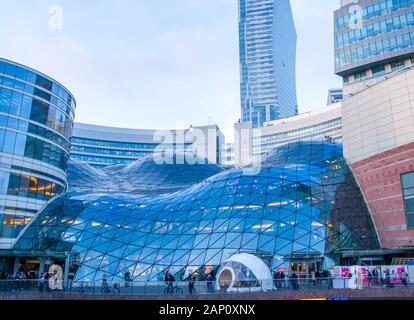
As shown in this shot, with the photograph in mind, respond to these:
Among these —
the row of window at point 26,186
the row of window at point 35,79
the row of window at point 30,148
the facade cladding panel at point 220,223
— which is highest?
the row of window at point 35,79

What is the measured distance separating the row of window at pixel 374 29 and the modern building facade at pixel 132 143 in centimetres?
9411

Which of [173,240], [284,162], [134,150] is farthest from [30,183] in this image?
[134,150]

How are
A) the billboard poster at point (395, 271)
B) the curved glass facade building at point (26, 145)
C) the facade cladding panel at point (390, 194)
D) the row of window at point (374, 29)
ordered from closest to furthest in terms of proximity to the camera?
the billboard poster at point (395, 271), the facade cladding panel at point (390, 194), the curved glass facade building at point (26, 145), the row of window at point (374, 29)

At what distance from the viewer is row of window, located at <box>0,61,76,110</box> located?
139 feet

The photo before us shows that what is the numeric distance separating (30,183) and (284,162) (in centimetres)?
3135

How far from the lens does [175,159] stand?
266ft

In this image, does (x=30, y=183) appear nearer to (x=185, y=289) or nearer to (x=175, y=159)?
(x=185, y=289)

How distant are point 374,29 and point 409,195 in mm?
55849

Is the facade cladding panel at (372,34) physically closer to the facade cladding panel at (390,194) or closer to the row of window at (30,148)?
the facade cladding panel at (390,194)

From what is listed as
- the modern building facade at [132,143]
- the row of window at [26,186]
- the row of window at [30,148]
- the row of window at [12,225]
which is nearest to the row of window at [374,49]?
the row of window at [30,148]

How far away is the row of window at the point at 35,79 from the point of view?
42312mm

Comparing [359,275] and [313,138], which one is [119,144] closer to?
[313,138]

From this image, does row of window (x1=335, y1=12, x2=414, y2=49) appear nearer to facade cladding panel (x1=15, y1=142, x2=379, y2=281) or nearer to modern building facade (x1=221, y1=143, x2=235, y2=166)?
facade cladding panel (x1=15, y1=142, x2=379, y2=281)

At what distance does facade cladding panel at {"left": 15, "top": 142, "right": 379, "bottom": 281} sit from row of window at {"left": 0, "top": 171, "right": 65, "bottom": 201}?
1759 millimetres
